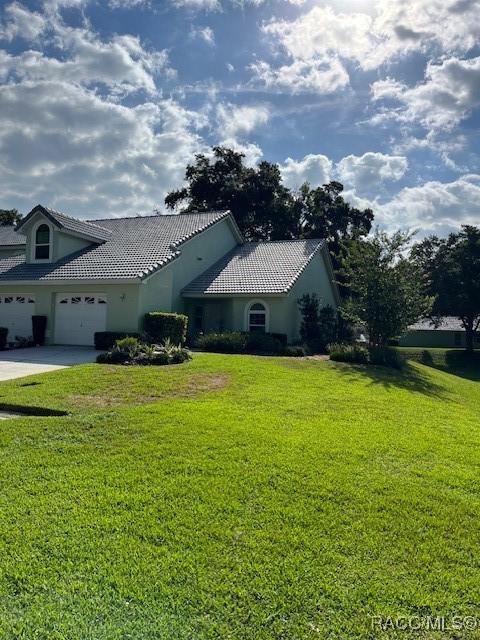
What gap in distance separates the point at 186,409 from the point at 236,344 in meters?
10.1

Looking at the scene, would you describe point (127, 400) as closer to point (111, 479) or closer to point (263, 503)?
point (111, 479)

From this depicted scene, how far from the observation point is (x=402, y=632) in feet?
10.2

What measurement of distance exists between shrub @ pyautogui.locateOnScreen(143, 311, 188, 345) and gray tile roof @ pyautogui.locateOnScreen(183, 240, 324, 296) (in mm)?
4133

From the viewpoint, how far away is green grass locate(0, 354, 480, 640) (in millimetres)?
3244

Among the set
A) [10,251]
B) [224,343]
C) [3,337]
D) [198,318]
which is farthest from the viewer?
[10,251]

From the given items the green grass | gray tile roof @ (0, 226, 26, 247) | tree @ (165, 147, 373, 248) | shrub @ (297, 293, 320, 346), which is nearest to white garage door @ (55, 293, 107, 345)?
gray tile roof @ (0, 226, 26, 247)

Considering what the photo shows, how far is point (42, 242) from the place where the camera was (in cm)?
2306

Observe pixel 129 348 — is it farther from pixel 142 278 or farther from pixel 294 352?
pixel 294 352

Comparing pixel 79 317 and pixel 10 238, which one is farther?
pixel 10 238

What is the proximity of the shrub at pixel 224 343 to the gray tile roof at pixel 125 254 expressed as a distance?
12.7 feet

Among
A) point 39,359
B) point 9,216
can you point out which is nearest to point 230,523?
point 39,359

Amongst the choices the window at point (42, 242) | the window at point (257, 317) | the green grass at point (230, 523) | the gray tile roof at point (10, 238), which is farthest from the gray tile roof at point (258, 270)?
the green grass at point (230, 523)

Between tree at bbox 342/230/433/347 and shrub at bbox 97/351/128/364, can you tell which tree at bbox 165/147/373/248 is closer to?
tree at bbox 342/230/433/347

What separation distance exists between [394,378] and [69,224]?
17.4 meters
